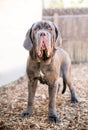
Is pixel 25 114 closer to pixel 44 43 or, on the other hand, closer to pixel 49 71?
pixel 49 71

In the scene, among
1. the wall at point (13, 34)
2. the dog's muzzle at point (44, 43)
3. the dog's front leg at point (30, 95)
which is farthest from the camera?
the wall at point (13, 34)

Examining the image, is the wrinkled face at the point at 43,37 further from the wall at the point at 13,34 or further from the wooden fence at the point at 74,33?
the wooden fence at the point at 74,33

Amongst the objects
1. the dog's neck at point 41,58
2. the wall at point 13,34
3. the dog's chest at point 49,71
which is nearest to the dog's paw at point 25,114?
the dog's chest at point 49,71

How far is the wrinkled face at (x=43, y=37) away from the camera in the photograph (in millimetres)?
3494

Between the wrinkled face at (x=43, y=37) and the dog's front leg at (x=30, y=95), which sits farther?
the dog's front leg at (x=30, y=95)

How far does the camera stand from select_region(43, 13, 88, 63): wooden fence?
26.7 feet

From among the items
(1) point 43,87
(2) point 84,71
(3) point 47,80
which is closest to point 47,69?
(3) point 47,80

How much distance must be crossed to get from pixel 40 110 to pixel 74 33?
4.11 metres

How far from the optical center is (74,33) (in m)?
8.25

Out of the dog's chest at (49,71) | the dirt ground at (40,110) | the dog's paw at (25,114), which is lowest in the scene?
the dirt ground at (40,110)

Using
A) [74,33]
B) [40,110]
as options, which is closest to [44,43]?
[40,110]

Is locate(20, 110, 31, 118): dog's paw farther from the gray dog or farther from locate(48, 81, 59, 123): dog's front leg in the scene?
locate(48, 81, 59, 123): dog's front leg

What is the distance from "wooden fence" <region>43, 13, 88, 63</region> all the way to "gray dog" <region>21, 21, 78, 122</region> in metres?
3.81

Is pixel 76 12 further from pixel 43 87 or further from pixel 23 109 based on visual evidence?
pixel 23 109
